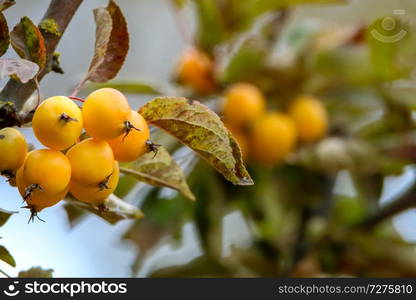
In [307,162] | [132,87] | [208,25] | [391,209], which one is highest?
[208,25]

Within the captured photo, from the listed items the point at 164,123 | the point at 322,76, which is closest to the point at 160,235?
the point at 322,76

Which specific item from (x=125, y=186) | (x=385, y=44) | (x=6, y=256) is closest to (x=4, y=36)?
(x=6, y=256)

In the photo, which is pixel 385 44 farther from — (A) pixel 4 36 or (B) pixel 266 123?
(A) pixel 4 36

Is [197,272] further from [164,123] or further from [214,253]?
[164,123]

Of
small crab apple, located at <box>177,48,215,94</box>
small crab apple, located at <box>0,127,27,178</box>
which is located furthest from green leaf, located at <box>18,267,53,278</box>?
small crab apple, located at <box>177,48,215,94</box>

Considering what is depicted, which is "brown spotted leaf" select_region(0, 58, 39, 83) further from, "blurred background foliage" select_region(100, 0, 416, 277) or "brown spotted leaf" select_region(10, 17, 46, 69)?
"blurred background foliage" select_region(100, 0, 416, 277)
